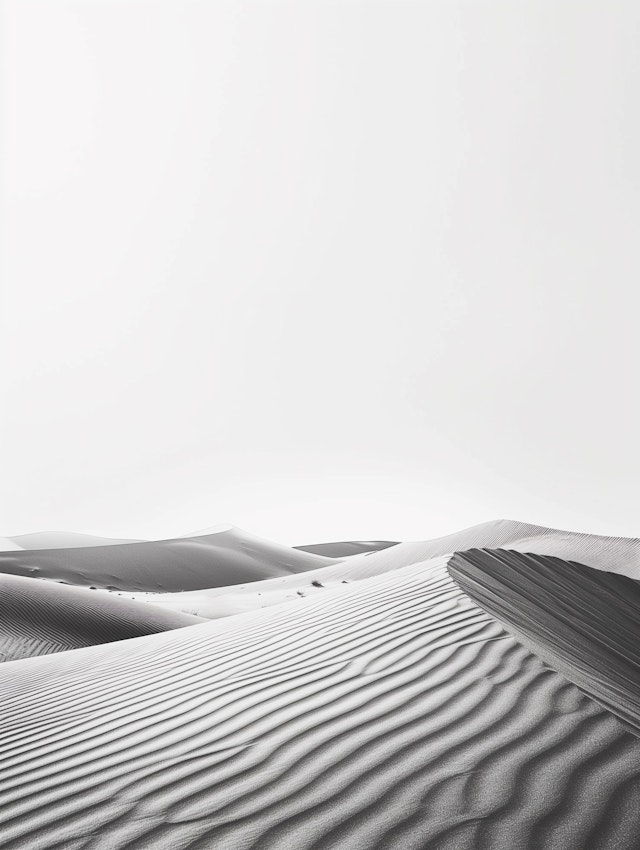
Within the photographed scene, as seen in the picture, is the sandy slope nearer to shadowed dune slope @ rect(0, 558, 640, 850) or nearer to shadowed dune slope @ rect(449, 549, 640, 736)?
shadowed dune slope @ rect(449, 549, 640, 736)

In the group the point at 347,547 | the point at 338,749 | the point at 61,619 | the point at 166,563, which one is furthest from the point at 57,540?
the point at 338,749

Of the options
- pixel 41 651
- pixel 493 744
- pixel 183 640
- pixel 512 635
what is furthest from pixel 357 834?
pixel 41 651

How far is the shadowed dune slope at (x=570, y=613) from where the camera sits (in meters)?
2.66

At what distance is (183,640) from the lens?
4.14 metres

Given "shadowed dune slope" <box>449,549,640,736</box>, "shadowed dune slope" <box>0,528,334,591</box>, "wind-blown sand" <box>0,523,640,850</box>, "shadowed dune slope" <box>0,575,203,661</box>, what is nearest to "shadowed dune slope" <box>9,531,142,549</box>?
"shadowed dune slope" <box>0,528,334,591</box>

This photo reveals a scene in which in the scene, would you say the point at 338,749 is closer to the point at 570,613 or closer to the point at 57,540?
the point at 570,613

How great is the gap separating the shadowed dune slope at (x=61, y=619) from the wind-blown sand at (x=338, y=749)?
2954 millimetres

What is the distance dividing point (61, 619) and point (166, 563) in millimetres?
11641

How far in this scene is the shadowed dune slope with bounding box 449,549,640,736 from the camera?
2658 millimetres

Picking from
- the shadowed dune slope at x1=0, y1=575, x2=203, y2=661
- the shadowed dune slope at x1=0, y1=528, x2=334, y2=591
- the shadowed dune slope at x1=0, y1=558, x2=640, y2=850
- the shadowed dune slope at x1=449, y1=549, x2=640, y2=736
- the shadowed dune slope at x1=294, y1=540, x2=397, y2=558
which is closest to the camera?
the shadowed dune slope at x1=0, y1=558, x2=640, y2=850

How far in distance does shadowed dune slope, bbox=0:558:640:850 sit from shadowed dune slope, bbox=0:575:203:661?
315cm

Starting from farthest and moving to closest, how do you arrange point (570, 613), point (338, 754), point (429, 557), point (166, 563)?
point (166, 563) < point (429, 557) < point (570, 613) < point (338, 754)

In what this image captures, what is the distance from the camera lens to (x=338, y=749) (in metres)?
1.90

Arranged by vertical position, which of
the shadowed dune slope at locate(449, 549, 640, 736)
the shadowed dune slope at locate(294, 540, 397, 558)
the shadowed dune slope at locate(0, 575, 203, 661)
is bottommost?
the shadowed dune slope at locate(294, 540, 397, 558)
